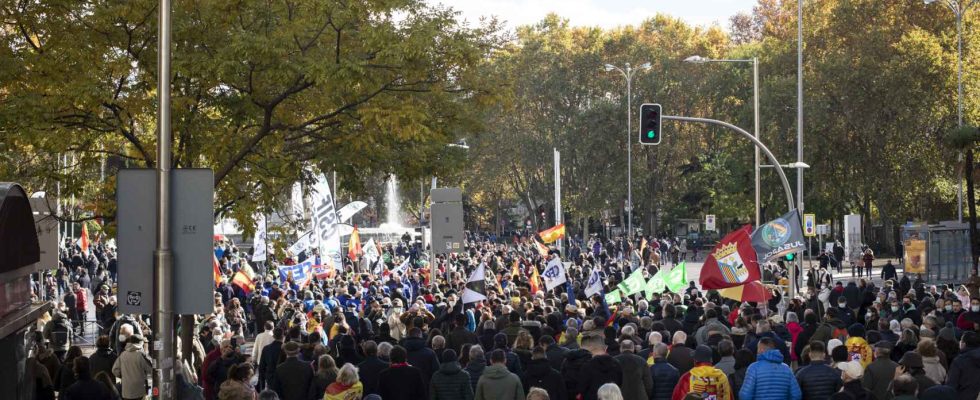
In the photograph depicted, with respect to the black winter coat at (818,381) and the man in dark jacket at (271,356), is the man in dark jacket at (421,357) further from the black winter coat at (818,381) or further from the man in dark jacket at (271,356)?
the black winter coat at (818,381)

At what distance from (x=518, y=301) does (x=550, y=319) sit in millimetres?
4607

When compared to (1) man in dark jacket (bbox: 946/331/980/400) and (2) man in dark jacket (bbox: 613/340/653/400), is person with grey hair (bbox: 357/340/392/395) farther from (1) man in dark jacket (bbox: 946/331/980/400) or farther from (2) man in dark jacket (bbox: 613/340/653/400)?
(1) man in dark jacket (bbox: 946/331/980/400)

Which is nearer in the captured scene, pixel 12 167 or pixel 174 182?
pixel 174 182

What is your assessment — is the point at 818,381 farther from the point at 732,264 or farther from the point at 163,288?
the point at 732,264

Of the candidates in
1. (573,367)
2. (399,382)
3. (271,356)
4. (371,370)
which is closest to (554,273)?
(271,356)

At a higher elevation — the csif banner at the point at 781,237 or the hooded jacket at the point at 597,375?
the csif banner at the point at 781,237

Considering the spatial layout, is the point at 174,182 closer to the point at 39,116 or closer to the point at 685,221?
the point at 39,116

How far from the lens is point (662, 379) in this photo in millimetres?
12625

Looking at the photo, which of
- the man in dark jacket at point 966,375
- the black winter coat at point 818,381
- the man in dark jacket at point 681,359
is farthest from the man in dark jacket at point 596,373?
the man in dark jacket at point 966,375

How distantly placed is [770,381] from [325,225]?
21275 millimetres

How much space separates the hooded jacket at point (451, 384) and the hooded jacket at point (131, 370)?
13.1 feet

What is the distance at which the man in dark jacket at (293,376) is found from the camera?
12.8 m

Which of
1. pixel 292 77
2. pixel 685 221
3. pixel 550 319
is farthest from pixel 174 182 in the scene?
pixel 685 221

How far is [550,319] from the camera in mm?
17578
